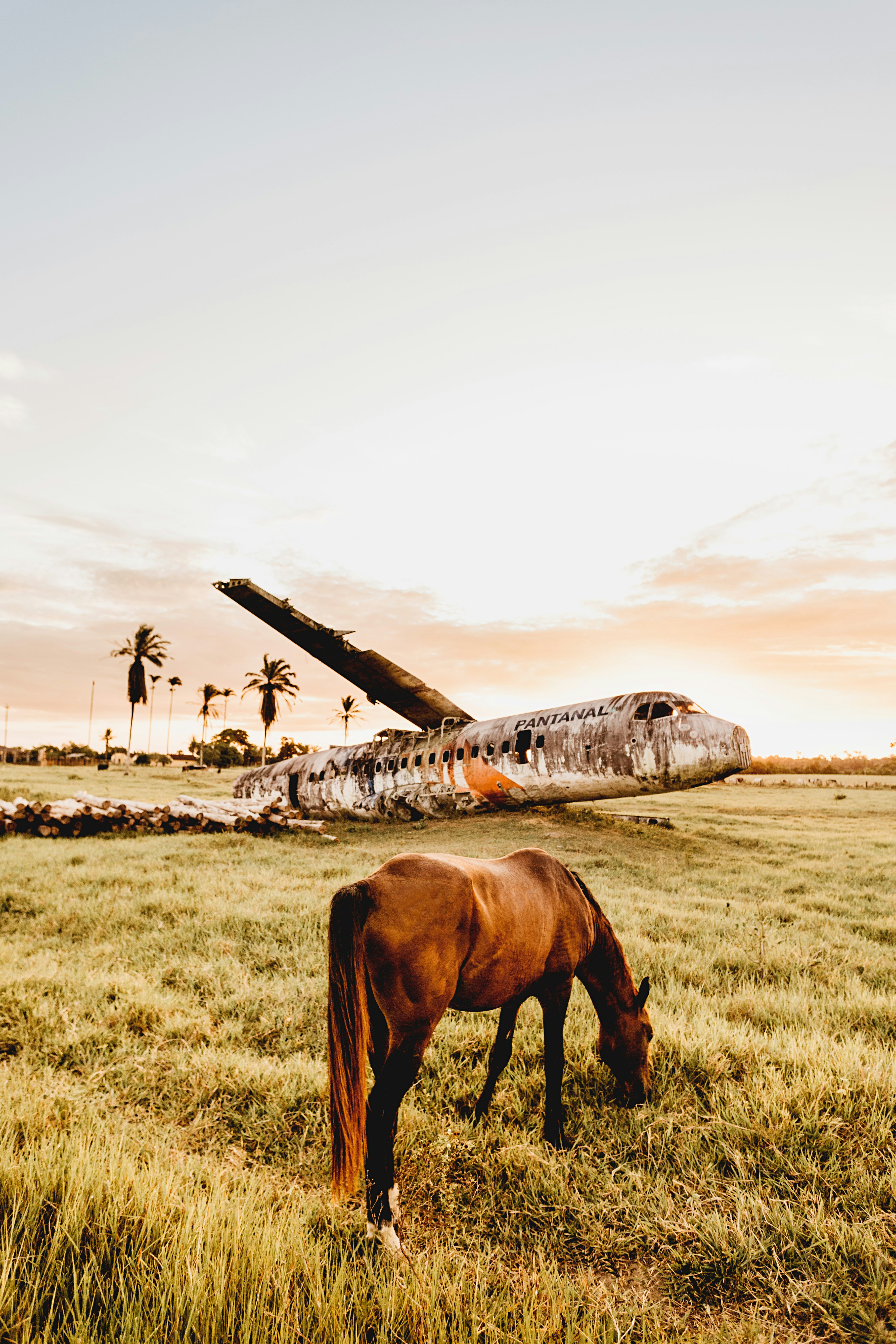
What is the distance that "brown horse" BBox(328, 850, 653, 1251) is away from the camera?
11.3ft

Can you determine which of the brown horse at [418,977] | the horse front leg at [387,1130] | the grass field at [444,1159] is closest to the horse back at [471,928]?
the brown horse at [418,977]

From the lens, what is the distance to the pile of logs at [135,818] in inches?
727

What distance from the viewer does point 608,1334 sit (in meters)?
2.73

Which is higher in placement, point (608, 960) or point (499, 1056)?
point (608, 960)

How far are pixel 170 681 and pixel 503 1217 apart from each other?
362 feet

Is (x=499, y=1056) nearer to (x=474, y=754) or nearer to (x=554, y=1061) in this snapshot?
(x=554, y=1061)

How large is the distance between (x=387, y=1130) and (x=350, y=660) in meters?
20.7

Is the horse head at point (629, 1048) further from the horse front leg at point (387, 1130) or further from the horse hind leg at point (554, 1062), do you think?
the horse front leg at point (387, 1130)

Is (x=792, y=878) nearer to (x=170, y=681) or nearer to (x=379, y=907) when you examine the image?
(x=379, y=907)

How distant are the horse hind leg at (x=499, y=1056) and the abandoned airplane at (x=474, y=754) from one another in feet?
42.1

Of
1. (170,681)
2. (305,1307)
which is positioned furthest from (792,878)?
(170,681)

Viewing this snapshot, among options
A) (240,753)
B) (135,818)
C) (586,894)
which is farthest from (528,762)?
(240,753)

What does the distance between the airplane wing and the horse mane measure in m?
18.2

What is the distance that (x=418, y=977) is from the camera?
3.55 meters
